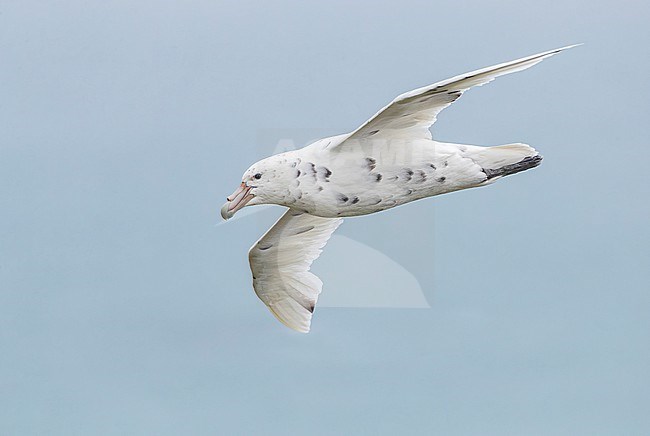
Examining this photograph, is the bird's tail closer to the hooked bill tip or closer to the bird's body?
the bird's body

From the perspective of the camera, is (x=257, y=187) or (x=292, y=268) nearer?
(x=257, y=187)

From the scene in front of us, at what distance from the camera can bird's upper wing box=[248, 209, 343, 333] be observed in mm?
14594

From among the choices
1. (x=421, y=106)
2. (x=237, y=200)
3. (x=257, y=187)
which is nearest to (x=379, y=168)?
(x=421, y=106)

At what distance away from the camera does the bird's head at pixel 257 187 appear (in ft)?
39.3

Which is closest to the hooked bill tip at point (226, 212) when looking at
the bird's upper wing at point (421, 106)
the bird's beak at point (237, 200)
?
the bird's beak at point (237, 200)

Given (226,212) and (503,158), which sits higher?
(226,212)

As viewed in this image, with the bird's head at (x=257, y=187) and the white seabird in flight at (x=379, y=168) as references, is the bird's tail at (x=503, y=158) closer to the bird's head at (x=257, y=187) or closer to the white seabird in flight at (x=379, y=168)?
the white seabird in flight at (x=379, y=168)

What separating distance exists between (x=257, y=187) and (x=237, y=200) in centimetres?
28

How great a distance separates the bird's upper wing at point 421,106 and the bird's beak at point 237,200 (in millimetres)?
1058

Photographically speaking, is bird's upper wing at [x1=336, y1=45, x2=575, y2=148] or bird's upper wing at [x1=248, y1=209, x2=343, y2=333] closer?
bird's upper wing at [x1=336, y1=45, x2=575, y2=148]

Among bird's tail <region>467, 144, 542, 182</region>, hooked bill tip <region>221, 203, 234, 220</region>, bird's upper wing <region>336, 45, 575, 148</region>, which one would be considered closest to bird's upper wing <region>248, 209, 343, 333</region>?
hooked bill tip <region>221, 203, 234, 220</region>

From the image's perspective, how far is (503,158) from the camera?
12.0 metres

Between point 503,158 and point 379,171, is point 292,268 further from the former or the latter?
point 503,158

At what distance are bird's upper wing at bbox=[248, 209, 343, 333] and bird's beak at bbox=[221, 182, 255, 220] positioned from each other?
7.66 feet
